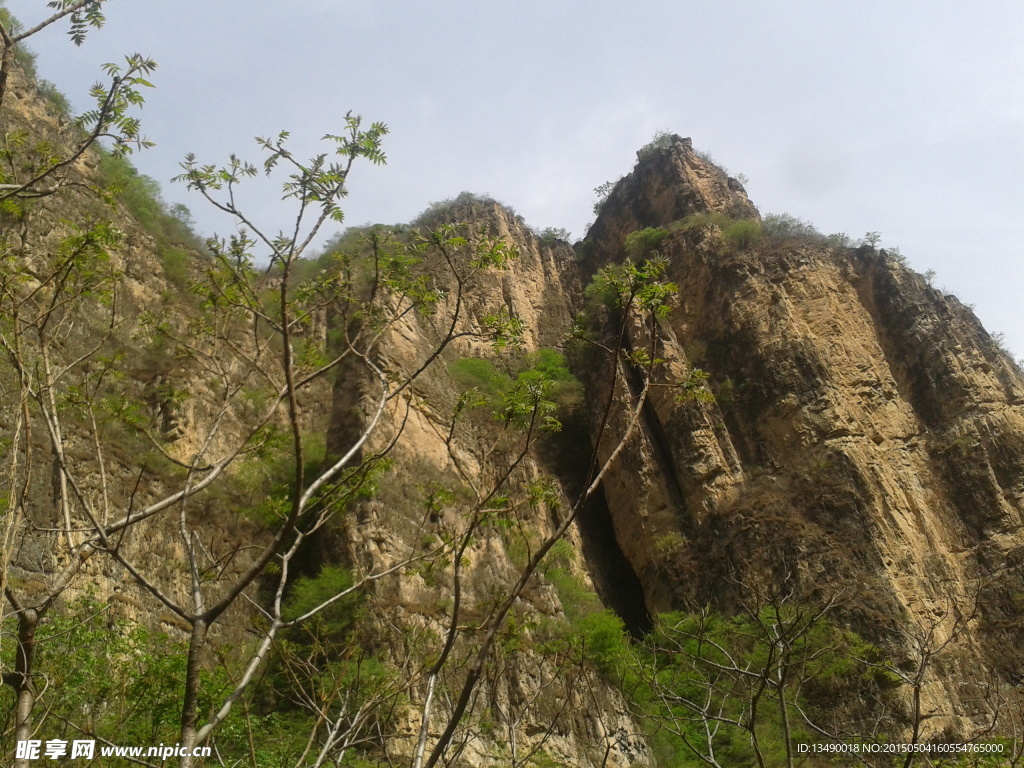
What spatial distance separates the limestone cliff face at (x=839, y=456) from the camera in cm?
1716

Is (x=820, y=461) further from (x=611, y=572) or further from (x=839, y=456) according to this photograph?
(x=611, y=572)

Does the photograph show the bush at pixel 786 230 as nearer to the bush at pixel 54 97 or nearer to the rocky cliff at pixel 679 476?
the rocky cliff at pixel 679 476

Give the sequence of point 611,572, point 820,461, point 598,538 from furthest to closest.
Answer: point 598,538 → point 611,572 → point 820,461

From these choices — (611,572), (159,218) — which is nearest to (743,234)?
(611,572)

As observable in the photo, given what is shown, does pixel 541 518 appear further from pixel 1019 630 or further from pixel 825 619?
pixel 1019 630

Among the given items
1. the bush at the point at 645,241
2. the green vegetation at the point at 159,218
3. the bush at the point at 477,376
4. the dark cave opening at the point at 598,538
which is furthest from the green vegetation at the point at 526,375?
the green vegetation at the point at 159,218

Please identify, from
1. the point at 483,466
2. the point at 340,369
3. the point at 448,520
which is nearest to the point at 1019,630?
the point at 448,520

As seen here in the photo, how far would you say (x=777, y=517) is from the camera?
19.2 m

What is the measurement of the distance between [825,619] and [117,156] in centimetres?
1627

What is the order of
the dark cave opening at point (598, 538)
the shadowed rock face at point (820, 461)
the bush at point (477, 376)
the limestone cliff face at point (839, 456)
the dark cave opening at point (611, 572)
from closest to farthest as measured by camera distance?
the shadowed rock face at point (820, 461) < the limestone cliff face at point (839, 456) < the dark cave opening at point (611, 572) < the dark cave opening at point (598, 538) < the bush at point (477, 376)

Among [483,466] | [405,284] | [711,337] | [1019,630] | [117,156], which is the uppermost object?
[711,337]

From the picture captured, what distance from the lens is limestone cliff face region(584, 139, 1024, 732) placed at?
675 inches

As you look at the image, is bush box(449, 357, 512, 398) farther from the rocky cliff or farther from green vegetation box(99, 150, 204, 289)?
green vegetation box(99, 150, 204, 289)

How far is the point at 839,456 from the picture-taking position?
1939cm
